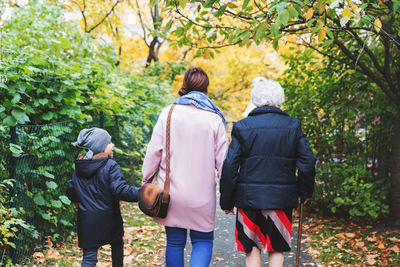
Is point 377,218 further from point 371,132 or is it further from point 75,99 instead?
point 75,99

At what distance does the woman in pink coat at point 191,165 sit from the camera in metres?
3.02

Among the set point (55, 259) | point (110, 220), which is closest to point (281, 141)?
point (110, 220)

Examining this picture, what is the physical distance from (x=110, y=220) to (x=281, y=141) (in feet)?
5.21

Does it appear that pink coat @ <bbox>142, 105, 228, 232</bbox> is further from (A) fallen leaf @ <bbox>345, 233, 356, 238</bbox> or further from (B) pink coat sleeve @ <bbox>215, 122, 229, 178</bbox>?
(A) fallen leaf @ <bbox>345, 233, 356, 238</bbox>

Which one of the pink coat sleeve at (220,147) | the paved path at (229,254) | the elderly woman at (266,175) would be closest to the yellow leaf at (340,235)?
the paved path at (229,254)

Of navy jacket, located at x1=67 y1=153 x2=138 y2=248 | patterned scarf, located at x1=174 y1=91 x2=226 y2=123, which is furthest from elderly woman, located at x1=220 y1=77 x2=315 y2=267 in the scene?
navy jacket, located at x1=67 y1=153 x2=138 y2=248

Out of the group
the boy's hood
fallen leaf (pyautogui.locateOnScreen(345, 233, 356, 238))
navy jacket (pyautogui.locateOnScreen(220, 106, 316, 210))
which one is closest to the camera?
navy jacket (pyautogui.locateOnScreen(220, 106, 316, 210))

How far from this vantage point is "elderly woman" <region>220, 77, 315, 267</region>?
118 inches

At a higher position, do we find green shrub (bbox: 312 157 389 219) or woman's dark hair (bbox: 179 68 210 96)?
woman's dark hair (bbox: 179 68 210 96)

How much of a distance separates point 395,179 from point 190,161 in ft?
12.5

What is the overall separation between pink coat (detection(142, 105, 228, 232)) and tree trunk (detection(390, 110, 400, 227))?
353cm

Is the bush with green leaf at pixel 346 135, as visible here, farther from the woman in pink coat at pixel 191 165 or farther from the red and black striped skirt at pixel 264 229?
the woman in pink coat at pixel 191 165

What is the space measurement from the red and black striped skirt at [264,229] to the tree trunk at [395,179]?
3.07 metres

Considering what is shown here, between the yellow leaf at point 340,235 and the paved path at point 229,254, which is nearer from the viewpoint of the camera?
the paved path at point 229,254
